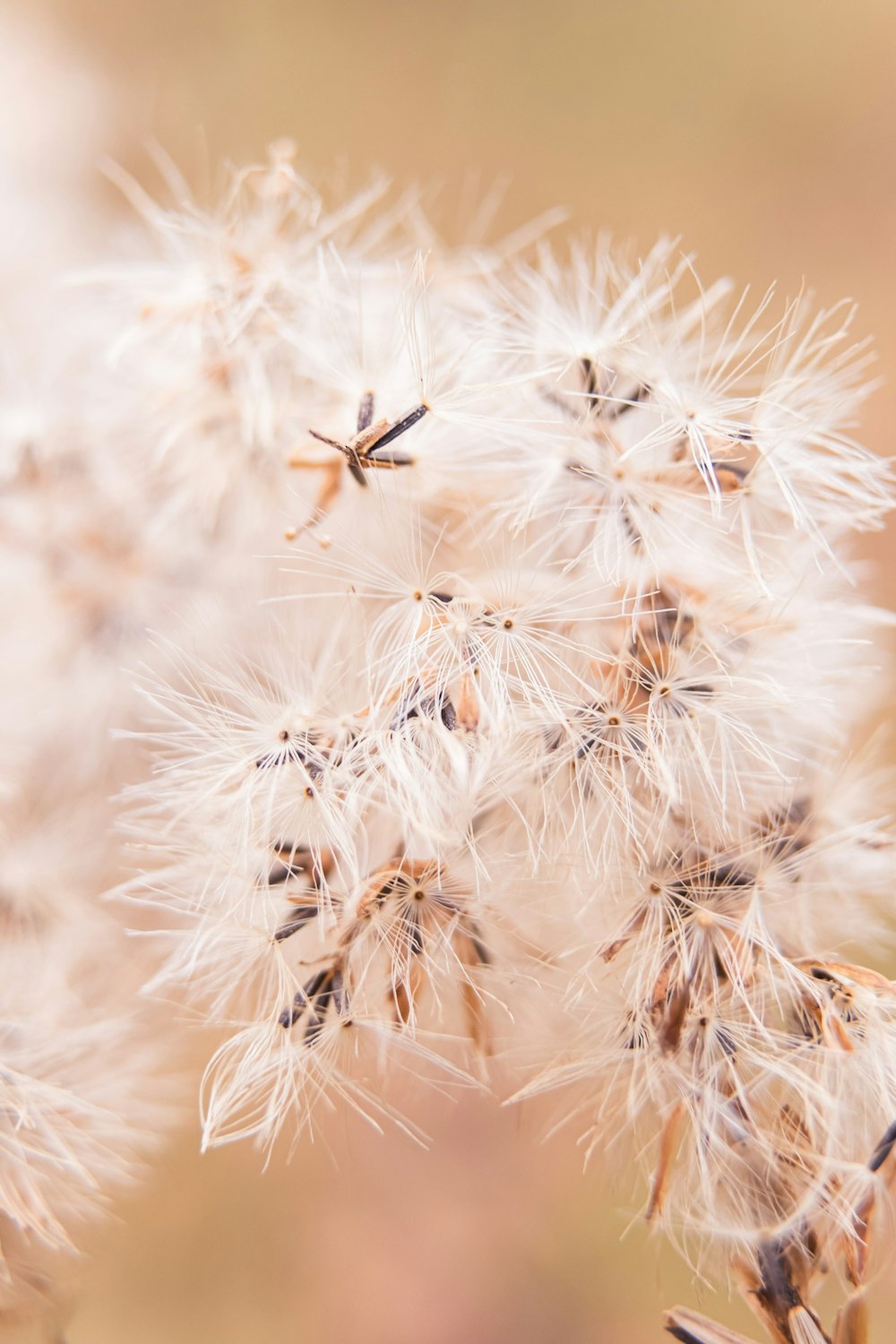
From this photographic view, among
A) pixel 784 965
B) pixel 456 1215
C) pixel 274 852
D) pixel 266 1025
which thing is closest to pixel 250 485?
pixel 274 852

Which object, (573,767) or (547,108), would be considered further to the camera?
(547,108)

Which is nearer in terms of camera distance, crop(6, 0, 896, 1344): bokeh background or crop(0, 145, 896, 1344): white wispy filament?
crop(0, 145, 896, 1344): white wispy filament

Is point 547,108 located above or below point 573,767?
above

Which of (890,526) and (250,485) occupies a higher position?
(890,526)

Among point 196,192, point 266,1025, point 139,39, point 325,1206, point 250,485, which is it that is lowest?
point 325,1206

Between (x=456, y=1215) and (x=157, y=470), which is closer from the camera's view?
(x=157, y=470)

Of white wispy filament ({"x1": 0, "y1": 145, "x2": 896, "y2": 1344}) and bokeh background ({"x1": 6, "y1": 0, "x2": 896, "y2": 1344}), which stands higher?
bokeh background ({"x1": 6, "y1": 0, "x2": 896, "y2": 1344})

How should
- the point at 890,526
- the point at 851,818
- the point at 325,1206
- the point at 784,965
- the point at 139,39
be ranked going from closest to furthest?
the point at 784,965, the point at 851,818, the point at 325,1206, the point at 890,526, the point at 139,39

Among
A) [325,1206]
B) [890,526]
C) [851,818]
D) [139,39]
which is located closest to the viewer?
[851,818]

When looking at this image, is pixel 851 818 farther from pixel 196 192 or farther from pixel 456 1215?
pixel 196 192

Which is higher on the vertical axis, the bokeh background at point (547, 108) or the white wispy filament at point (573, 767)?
the bokeh background at point (547, 108)

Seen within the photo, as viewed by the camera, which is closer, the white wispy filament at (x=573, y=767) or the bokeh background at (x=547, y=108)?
the white wispy filament at (x=573, y=767)
